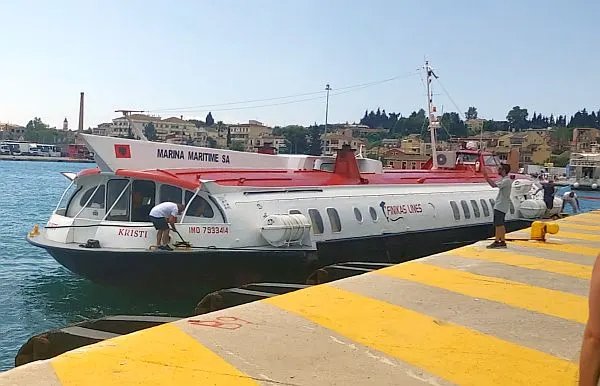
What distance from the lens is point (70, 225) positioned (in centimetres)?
1269

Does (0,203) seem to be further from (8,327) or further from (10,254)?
(8,327)

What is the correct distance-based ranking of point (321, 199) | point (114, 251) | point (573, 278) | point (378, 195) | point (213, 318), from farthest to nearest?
1. point (378, 195)
2. point (321, 199)
3. point (114, 251)
4. point (573, 278)
5. point (213, 318)

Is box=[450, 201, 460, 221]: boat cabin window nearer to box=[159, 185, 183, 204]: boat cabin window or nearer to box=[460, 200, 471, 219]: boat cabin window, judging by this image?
box=[460, 200, 471, 219]: boat cabin window

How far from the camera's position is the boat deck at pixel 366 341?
4504 millimetres

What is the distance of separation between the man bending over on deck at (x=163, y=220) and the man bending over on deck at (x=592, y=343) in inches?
373

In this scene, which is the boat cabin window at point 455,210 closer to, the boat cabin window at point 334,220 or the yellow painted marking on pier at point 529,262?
the boat cabin window at point 334,220

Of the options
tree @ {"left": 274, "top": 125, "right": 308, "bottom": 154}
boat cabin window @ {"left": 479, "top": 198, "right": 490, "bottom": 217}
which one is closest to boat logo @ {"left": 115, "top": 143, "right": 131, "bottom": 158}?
boat cabin window @ {"left": 479, "top": 198, "right": 490, "bottom": 217}

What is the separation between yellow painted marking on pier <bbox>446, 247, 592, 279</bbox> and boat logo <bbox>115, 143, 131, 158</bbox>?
21.8ft

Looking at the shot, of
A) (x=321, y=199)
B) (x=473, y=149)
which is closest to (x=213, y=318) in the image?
(x=321, y=199)

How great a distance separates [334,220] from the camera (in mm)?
13914

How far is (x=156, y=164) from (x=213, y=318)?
795cm

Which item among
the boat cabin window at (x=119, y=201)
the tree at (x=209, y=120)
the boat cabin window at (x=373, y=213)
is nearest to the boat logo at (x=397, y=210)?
the boat cabin window at (x=373, y=213)

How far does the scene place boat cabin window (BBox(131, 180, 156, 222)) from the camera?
13.0m

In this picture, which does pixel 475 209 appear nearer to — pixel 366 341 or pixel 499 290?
pixel 499 290
